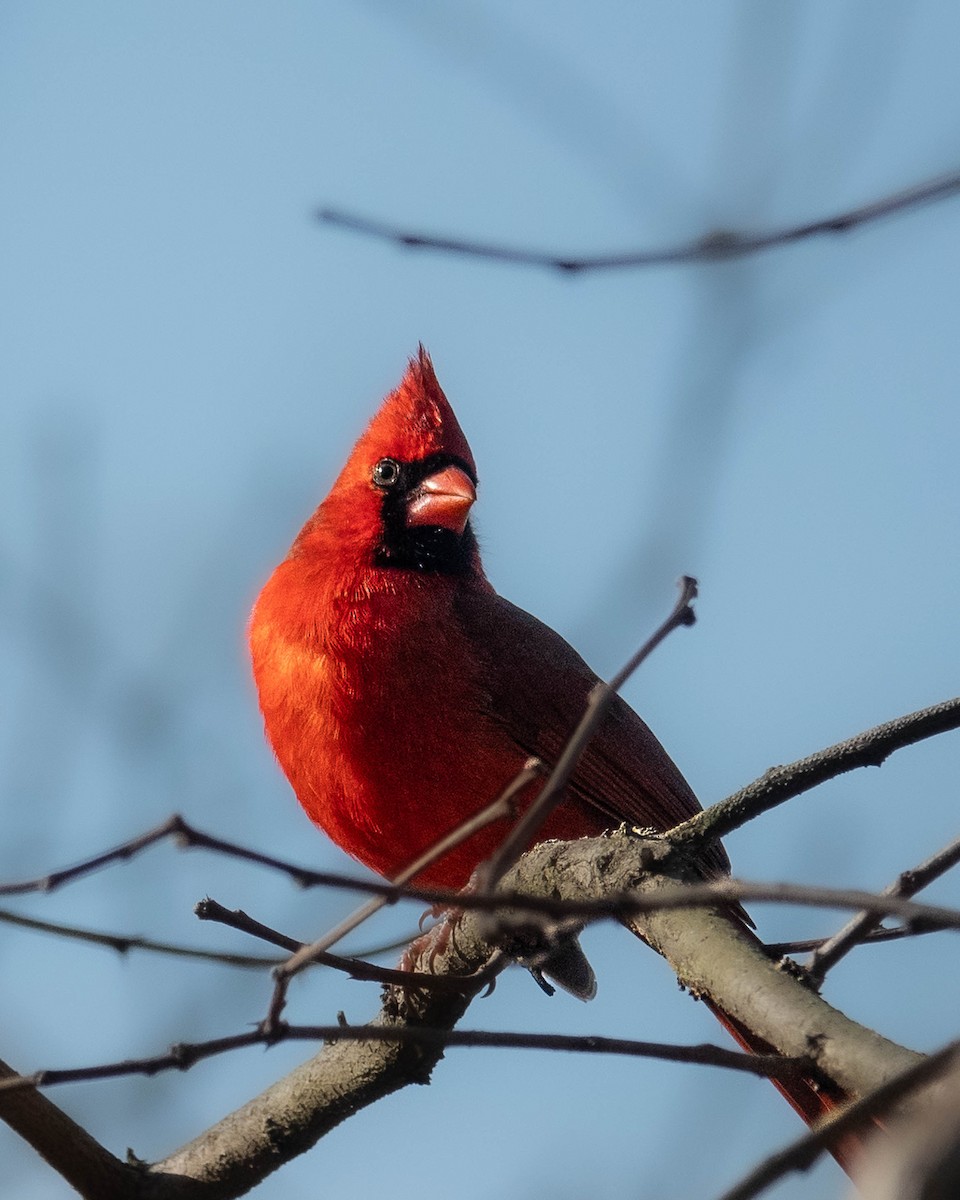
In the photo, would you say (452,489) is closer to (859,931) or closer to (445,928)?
(445,928)

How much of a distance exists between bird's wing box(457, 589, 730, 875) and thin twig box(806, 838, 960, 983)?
5.46 feet

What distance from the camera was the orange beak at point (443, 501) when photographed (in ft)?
13.9

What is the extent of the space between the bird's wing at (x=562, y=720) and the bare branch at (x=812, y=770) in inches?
62.5

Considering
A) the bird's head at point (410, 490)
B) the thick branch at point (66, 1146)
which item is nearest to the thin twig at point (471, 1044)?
Answer: the thick branch at point (66, 1146)

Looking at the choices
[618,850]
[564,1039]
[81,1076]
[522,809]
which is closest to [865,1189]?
[564,1039]

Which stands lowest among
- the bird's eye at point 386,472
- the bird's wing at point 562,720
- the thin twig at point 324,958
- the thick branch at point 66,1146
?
the thin twig at point 324,958

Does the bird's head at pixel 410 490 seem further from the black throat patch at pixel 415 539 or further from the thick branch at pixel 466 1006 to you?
the thick branch at pixel 466 1006

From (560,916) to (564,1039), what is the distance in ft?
1.00

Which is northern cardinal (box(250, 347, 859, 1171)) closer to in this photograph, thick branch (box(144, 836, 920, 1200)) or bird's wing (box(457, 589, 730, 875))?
bird's wing (box(457, 589, 730, 875))

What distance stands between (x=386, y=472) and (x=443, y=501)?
0.25 m

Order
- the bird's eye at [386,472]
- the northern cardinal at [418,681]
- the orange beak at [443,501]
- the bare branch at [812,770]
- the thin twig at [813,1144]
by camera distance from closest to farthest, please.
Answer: the thin twig at [813,1144] < the bare branch at [812,770] < the northern cardinal at [418,681] < the orange beak at [443,501] < the bird's eye at [386,472]

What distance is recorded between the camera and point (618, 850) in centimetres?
238

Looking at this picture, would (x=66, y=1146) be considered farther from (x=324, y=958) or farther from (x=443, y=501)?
(x=443, y=501)

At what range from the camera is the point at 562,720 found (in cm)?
414
